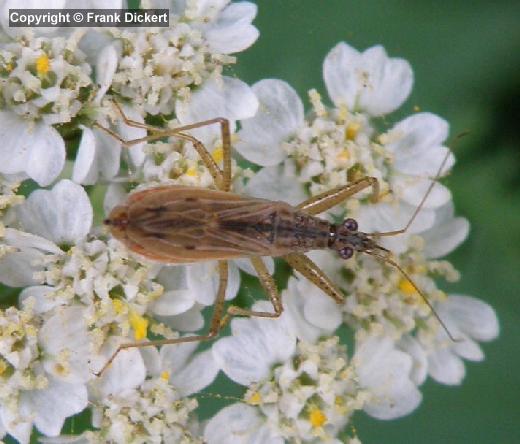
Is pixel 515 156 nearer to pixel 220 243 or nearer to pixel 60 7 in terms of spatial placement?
pixel 220 243

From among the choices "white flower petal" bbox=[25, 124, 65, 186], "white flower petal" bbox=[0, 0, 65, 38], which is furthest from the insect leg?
"white flower petal" bbox=[0, 0, 65, 38]

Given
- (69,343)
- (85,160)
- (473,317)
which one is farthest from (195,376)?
(473,317)

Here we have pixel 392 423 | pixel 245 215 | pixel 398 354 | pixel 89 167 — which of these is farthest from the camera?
pixel 392 423

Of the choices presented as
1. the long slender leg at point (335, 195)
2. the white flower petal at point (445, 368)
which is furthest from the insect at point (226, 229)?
the white flower petal at point (445, 368)

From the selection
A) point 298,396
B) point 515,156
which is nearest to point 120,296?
point 298,396

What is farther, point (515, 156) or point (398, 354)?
point (515, 156)

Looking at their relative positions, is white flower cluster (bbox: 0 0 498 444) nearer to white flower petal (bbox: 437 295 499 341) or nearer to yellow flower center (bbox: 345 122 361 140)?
yellow flower center (bbox: 345 122 361 140)
